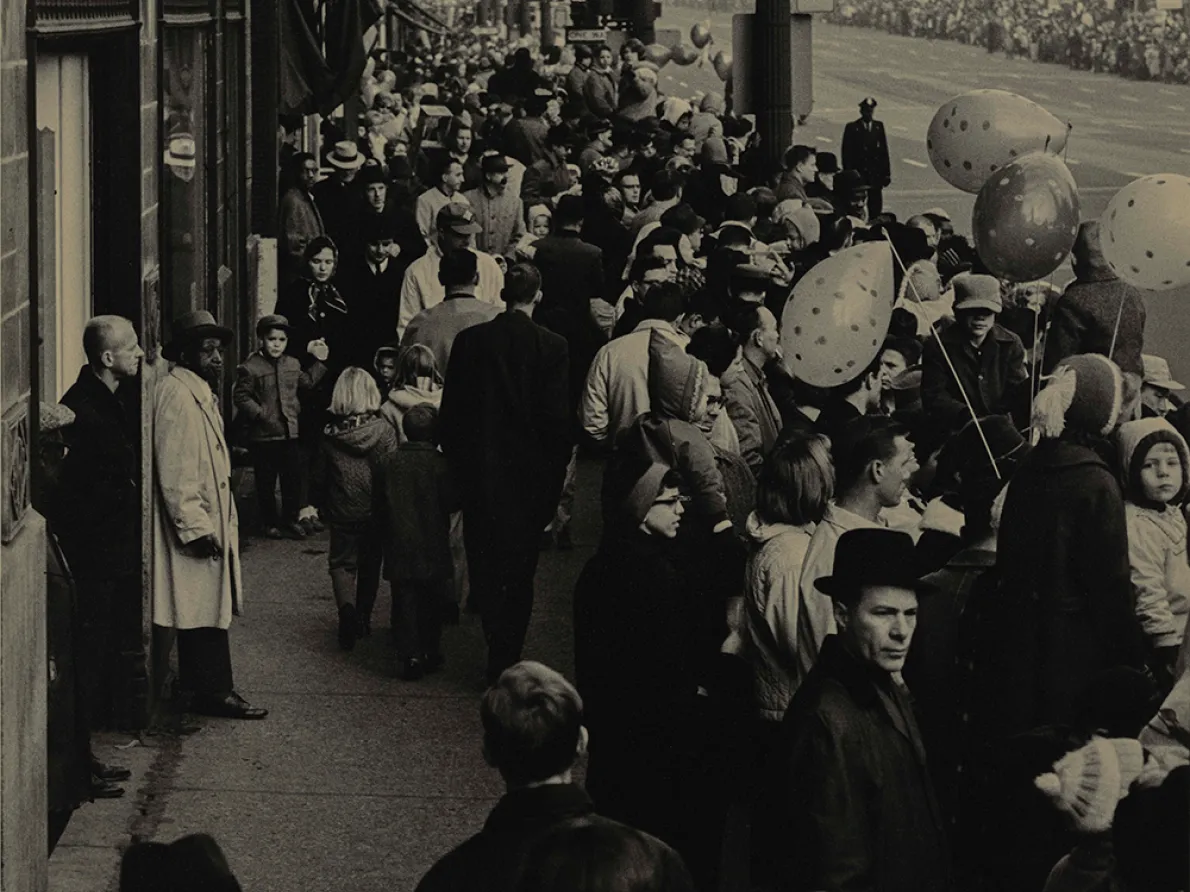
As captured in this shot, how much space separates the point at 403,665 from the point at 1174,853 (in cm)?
670

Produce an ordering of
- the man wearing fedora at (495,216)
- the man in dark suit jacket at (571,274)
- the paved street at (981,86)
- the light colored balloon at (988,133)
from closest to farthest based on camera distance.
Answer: the light colored balloon at (988,133) → the man in dark suit jacket at (571,274) → the man wearing fedora at (495,216) → the paved street at (981,86)

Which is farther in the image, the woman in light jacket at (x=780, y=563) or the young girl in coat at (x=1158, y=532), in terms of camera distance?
the young girl in coat at (x=1158, y=532)

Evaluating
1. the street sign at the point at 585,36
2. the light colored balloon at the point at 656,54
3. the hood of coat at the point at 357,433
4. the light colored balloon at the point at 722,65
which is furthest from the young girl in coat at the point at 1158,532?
the light colored balloon at the point at 656,54

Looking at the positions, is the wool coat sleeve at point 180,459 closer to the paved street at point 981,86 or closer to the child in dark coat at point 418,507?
the child in dark coat at point 418,507

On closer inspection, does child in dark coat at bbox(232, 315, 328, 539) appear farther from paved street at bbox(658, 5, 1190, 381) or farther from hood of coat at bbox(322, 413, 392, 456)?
paved street at bbox(658, 5, 1190, 381)

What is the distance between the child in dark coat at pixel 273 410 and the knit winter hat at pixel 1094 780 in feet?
26.8

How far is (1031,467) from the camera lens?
291 inches

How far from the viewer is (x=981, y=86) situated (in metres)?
73.2

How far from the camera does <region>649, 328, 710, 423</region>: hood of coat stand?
8.95 meters

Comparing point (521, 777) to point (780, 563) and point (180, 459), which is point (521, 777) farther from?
point (180, 459)

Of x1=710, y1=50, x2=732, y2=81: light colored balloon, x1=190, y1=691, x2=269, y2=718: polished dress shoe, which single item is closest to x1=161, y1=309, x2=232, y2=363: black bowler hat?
x1=190, y1=691, x2=269, y2=718: polished dress shoe

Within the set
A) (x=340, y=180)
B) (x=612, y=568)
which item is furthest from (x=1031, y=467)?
(x=340, y=180)

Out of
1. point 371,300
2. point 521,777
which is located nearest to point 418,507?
point 371,300

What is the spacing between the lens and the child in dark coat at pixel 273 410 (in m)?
13.1
